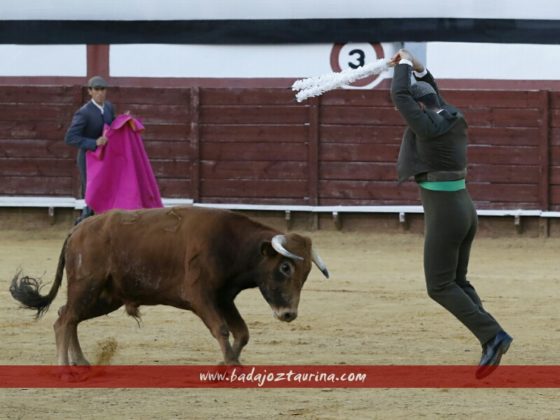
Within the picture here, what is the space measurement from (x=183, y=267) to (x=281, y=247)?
0.51 metres

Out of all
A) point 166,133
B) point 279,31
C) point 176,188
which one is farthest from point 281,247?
point 279,31

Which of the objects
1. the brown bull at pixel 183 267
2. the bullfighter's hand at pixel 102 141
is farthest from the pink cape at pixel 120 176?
the brown bull at pixel 183 267

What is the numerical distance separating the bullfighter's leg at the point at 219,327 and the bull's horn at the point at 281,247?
404 millimetres

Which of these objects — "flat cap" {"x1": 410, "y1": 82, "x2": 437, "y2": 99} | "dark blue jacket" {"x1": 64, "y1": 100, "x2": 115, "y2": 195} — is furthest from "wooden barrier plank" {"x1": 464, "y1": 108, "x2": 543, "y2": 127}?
"flat cap" {"x1": 410, "y1": 82, "x2": 437, "y2": 99}

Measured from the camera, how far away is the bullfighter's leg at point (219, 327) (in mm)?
6945

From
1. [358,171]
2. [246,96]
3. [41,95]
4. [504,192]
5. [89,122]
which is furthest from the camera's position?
[41,95]

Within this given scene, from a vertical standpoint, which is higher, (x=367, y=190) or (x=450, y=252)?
(x=450, y=252)

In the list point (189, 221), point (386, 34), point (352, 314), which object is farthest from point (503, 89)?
point (189, 221)

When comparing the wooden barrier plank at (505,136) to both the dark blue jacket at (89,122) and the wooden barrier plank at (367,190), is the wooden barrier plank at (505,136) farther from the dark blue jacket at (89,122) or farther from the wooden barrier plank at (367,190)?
the dark blue jacket at (89,122)

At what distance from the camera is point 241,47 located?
16.0m

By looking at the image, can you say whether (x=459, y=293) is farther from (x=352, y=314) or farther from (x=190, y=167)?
(x=190, y=167)

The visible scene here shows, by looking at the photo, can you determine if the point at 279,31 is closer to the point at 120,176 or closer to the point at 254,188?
the point at 254,188

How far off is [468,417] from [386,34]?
10.0 metres

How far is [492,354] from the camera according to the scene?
686cm
